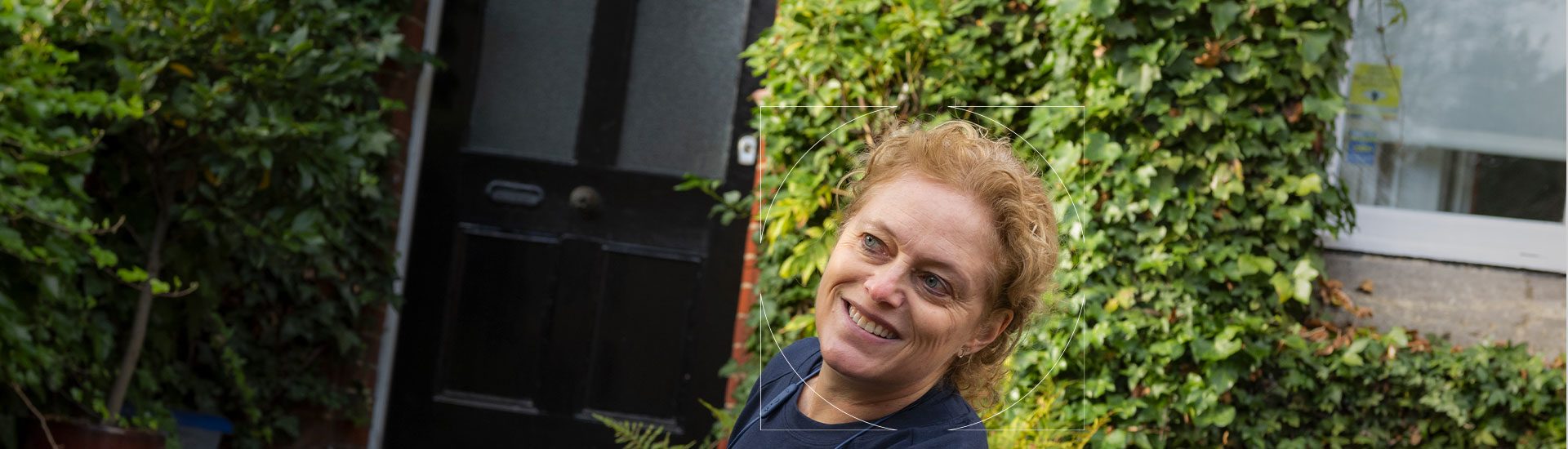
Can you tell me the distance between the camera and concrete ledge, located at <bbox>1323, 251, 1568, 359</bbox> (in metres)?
2.97

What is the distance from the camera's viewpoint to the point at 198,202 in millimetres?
2861

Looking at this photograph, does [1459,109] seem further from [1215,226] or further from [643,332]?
[643,332]

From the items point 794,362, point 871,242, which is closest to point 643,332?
point 794,362

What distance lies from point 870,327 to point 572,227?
9.77ft

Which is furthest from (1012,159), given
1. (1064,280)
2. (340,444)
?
(340,444)

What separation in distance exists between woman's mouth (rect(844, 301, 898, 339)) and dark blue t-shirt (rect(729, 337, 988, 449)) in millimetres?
65

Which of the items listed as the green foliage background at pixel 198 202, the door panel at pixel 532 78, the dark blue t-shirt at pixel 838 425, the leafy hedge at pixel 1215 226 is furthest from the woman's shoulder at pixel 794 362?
the door panel at pixel 532 78

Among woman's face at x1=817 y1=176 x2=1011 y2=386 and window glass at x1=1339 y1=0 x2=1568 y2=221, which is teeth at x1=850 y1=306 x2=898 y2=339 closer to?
woman's face at x1=817 y1=176 x2=1011 y2=386

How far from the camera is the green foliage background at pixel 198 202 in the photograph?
85.1 inches

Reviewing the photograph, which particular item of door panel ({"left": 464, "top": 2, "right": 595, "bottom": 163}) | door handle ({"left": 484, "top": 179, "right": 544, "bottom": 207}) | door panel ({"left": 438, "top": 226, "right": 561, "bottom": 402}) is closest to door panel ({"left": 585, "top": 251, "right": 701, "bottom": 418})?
door panel ({"left": 438, "top": 226, "right": 561, "bottom": 402})

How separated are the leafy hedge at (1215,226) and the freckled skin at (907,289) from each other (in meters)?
1.66

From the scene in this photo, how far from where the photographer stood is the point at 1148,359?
261 cm

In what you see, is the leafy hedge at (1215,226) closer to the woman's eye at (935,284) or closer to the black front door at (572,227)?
the black front door at (572,227)

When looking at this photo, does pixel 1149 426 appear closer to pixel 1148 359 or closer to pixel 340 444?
pixel 1148 359
